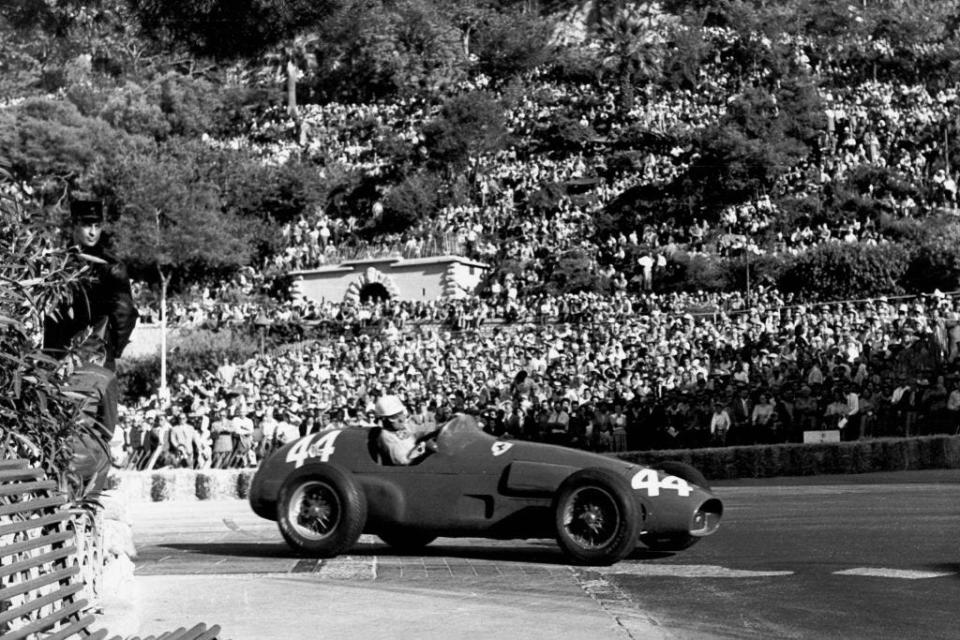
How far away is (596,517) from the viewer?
1163 centimetres

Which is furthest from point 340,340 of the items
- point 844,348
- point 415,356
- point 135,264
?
point 844,348

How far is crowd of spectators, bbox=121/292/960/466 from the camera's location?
87.9 feet

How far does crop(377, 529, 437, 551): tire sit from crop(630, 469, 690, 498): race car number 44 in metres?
1.77

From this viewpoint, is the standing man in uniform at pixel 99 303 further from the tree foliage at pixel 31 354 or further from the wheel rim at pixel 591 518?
the wheel rim at pixel 591 518

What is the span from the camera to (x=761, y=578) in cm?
1045

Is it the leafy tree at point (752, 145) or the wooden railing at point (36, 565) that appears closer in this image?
the wooden railing at point (36, 565)

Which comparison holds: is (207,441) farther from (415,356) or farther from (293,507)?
(293,507)

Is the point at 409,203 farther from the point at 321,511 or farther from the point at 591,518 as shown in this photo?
the point at 591,518

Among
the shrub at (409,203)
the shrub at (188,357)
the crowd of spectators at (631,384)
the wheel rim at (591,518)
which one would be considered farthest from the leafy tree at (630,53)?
the wheel rim at (591,518)

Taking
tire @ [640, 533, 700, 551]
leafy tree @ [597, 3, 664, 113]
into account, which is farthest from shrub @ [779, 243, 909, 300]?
tire @ [640, 533, 700, 551]

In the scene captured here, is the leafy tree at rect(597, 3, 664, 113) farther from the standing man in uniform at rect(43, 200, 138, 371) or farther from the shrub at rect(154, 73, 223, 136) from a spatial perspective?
the standing man in uniform at rect(43, 200, 138, 371)

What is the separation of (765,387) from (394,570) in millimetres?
17824

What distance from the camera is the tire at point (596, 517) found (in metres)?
11.4

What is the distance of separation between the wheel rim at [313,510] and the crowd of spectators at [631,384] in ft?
48.9
